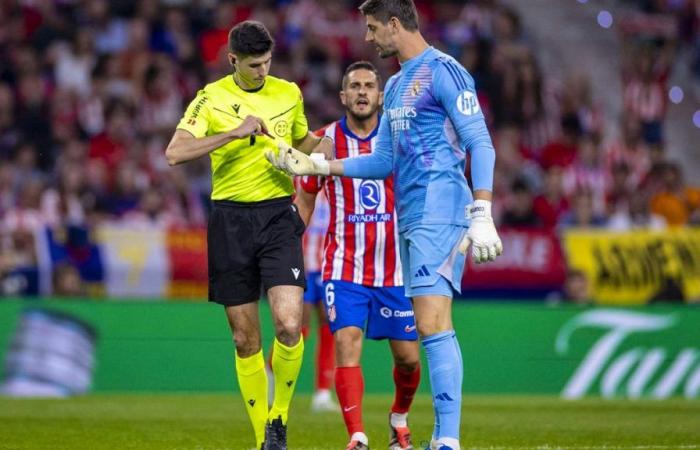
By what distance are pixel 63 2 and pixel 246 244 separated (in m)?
12.8

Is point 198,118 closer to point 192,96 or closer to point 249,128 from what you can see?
point 249,128

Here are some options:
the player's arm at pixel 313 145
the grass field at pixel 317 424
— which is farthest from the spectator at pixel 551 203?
the player's arm at pixel 313 145

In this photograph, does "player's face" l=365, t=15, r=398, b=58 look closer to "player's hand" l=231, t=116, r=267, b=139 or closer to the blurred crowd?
"player's hand" l=231, t=116, r=267, b=139

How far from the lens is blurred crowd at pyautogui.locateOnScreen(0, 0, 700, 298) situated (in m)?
18.0

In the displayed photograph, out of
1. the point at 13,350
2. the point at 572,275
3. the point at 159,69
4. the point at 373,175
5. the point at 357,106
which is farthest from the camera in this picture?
the point at 159,69

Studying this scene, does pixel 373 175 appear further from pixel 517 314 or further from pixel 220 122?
pixel 517 314

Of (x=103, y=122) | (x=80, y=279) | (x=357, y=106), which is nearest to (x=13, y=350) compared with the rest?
(x=80, y=279)

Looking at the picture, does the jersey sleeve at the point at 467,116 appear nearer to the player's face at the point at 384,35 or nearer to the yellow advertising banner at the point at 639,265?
the player's face at the point at 384,35

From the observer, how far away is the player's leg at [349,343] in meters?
9.35

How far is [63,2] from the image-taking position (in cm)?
2083

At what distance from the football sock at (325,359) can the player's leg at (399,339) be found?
12.0 feet

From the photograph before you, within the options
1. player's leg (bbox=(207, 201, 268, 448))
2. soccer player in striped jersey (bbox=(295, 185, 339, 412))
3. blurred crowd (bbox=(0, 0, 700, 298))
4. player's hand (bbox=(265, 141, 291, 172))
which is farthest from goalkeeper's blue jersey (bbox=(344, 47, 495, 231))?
blurred crowd (bbox=(0, 0, 700, 298))

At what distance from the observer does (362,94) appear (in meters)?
10.3

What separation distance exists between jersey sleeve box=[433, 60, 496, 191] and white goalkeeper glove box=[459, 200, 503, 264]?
4.9 inches
